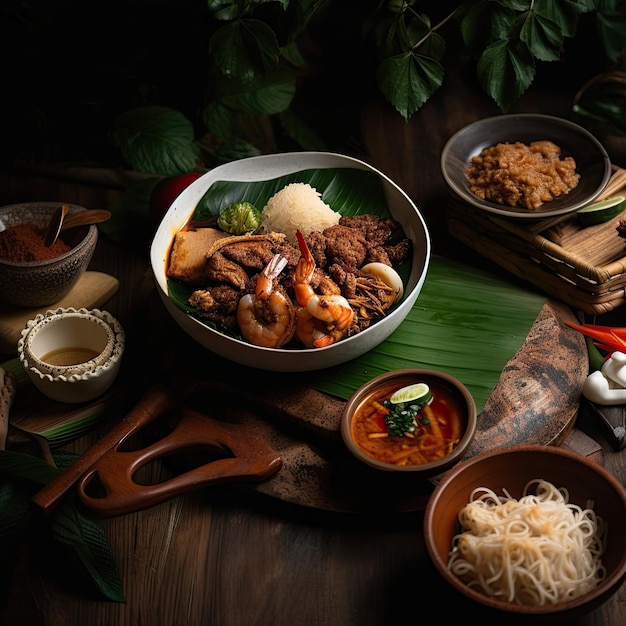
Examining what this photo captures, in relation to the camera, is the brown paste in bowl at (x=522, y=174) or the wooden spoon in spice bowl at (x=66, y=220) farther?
the brown paste in bowl at (x=522, y=174)

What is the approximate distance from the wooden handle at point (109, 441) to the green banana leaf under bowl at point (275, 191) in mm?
251

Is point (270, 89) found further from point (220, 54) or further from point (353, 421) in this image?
point (353, 421)

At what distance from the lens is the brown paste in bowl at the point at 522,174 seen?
3.38 m

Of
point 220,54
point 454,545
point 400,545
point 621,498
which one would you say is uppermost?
point 220,54

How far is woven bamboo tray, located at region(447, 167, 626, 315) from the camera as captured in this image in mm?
3133

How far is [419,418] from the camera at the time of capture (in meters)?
2.65

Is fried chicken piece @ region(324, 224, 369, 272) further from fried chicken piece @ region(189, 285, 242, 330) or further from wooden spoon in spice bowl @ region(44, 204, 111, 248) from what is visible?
wooden spoon in spice bowl @ region(44, 204, 111, 248)

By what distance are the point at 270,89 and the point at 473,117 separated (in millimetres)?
1139

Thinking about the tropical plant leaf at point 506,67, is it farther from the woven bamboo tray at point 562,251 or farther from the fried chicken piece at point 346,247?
the fried chicken piece at point 346,247

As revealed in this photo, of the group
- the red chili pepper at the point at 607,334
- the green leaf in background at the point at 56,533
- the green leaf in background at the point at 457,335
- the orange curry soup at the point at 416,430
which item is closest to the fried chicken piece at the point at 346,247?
the green leaf in background at the point at 457,335

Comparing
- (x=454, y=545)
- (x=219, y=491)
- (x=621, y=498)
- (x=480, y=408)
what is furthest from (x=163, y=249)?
(x=621, y=498)

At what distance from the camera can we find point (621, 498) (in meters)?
2.29

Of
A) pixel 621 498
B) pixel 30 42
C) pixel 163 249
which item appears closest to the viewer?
pixel 621 498

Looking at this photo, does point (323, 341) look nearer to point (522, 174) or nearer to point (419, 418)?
point (419, 418)
